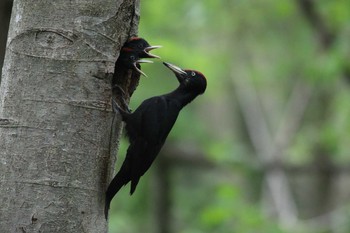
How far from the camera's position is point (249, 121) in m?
13.9

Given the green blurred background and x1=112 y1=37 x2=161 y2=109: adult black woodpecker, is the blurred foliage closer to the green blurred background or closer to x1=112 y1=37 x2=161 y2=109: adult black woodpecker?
the green blurred background

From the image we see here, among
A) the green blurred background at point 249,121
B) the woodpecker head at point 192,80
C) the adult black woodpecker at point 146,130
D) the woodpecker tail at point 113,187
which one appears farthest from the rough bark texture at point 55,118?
the green blurred background at point 249,121

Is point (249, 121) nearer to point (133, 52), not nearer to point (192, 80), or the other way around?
point (192, 80)

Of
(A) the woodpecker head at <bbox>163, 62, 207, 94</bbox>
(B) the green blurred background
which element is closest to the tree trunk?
(A) the woodpecker head at <bbox>163, 62, 207, 94</bbox>

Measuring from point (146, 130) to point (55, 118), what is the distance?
29.8 inches

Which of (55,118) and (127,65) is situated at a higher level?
(127,65)

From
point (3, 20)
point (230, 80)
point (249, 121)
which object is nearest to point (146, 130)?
A: point (3, 20)

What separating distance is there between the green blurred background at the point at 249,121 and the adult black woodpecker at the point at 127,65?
4.74 m

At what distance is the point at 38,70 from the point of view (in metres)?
3.61

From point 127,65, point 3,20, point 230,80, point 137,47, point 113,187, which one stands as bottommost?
point 230,80

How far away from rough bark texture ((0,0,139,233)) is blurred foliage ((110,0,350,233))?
5152 millimetres

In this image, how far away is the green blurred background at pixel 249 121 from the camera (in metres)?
10.3

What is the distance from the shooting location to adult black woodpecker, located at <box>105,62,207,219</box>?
3.91 metres

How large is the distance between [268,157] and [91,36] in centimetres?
857
